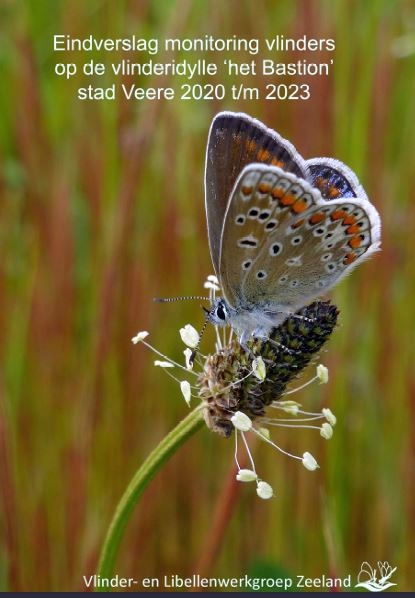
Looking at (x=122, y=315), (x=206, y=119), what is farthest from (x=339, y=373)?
(x=206, y=119)

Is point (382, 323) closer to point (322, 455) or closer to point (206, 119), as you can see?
point (322, 455)

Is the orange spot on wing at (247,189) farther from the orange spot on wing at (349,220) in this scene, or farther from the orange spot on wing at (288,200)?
the orange spot on wing at (349,220)

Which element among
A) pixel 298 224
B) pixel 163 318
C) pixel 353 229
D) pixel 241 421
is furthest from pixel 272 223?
pixel 163 318

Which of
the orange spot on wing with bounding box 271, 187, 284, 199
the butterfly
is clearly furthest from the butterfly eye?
the orange spot on wing with bounding box 271, 187, 284, 199

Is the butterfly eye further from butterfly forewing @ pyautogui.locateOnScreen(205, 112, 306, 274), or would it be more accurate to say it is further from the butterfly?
butterfly forewing @ pyautogui.locateOnScreen(205, 112, 306, 274)

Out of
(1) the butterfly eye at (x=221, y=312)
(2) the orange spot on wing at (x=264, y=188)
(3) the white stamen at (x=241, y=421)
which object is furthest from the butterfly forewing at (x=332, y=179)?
(3) the white stamen at (x=241, y=421)

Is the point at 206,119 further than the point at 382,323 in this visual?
Yes

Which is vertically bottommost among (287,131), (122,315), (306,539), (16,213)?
(306,539)
